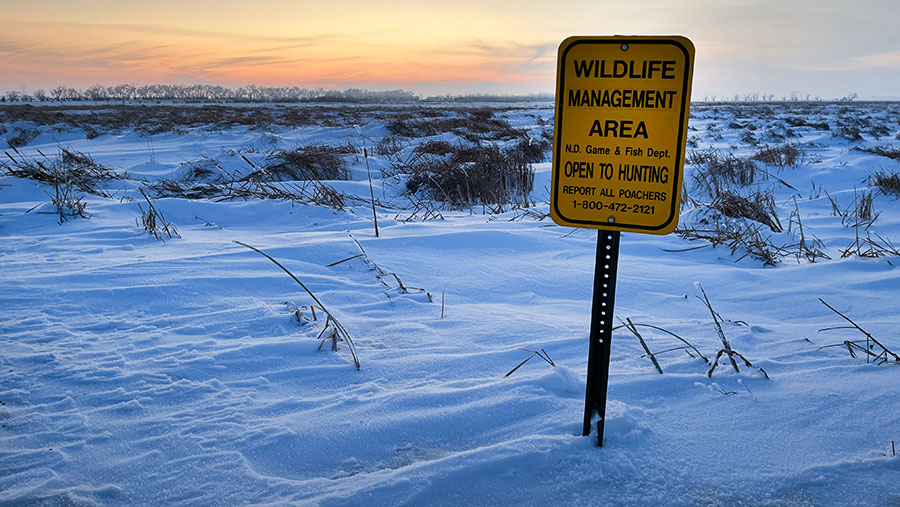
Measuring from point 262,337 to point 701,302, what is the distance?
2.22 metres

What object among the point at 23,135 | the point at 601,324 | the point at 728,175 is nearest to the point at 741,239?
the point at 601,324

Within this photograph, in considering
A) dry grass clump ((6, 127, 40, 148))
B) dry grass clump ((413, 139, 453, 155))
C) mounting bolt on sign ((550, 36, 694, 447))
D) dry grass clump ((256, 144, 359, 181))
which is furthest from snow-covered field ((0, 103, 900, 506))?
dry grass clump ((6, 127, 40, 148))

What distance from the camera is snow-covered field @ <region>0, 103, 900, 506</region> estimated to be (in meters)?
1.36

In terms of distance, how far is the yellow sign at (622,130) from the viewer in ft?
3.78

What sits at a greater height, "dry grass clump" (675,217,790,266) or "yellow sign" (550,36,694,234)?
"yellow sign" (550,36,694,234)

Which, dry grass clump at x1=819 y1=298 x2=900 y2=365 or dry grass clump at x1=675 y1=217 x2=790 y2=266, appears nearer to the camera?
dry grass clump at x1=819 y1=298 x2=900 y2=365

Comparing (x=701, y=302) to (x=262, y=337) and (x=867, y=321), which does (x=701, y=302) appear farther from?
(x=262, y=337)

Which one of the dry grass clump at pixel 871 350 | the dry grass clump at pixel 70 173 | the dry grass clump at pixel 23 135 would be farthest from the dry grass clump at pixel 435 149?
the dry grass clump at pixel 23 135

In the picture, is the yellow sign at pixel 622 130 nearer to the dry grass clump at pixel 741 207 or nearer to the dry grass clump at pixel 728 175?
the dry grass clump at pixel 741 207

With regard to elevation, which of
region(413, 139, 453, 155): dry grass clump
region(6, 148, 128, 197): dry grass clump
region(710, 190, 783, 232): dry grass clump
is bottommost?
region(710, 190, 783, 232): dry grass clump

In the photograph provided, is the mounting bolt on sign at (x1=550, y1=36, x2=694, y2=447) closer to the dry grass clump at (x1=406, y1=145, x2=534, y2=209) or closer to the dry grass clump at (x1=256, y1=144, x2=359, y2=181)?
the dry grass clump at (x1=406, y1=145, x2=534, y2=209)

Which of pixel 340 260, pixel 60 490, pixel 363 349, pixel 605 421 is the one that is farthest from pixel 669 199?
pixel 340 260

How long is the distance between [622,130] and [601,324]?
48cm

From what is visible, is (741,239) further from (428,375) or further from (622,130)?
(622,130)
